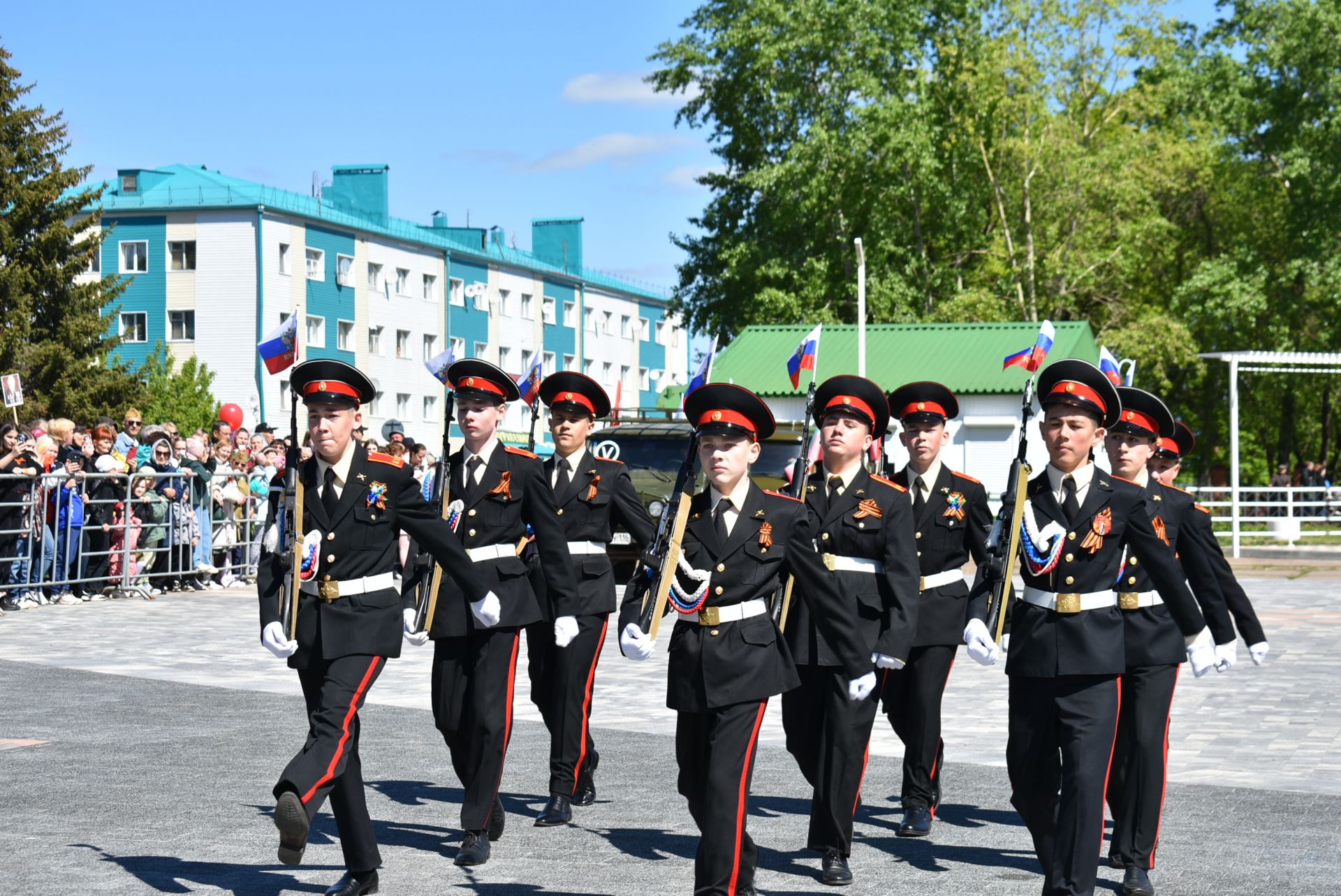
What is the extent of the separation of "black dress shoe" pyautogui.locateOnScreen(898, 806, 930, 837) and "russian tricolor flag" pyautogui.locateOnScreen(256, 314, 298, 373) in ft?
11.3

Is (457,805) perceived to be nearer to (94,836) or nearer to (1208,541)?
(94,836)

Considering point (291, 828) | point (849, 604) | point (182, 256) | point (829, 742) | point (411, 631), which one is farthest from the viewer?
point (182, 256)

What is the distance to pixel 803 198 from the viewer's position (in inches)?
1921

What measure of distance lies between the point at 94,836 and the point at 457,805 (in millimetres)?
1757

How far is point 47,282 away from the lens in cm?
4734

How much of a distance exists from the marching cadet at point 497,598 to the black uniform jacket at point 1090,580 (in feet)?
6.65

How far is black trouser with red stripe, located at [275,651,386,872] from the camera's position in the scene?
6.56m

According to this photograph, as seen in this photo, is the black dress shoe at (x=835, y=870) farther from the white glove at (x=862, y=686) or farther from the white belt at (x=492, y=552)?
the white belt at (x=492, y=552)

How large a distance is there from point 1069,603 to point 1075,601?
0.02 metres

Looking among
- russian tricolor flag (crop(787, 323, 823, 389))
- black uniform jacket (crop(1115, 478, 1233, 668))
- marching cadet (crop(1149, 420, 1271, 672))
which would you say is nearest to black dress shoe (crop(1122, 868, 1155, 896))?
black uniform jacket (crop(1115, 478, 1233, 668))

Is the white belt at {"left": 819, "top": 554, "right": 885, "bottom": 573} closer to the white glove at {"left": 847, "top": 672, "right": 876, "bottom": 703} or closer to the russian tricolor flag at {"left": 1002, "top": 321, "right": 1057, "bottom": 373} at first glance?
the white glove at {"left": 847, "top": 672, "right": 876, "bottom": 703}

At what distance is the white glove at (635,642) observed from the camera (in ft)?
21.1

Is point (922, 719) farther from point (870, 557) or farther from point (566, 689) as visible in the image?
point (566, 689)

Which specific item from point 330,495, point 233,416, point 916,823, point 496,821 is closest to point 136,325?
point 233,416
